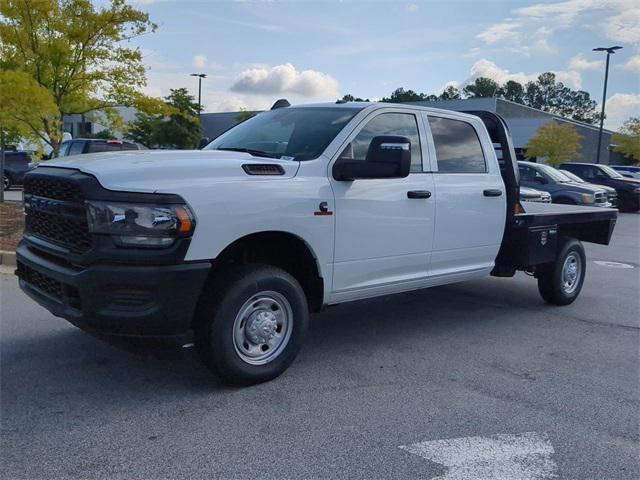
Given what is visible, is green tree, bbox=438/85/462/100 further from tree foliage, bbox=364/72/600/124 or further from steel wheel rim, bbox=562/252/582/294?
steel wheel rim, bbox=562/252/582/294

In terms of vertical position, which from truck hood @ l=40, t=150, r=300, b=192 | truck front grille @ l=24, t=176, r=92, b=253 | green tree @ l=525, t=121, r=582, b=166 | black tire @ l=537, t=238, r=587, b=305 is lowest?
black tire @ l=537, t=238, r=587, b=305

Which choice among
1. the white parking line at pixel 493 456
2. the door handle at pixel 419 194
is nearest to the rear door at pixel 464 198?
the door handle at pixel 419 194

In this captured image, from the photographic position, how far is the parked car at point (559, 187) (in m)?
16.9

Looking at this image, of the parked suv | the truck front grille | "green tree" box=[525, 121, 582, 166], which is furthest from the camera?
"green tree" box=[525, 121, 582, 166]

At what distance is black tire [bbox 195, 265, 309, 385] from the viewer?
3865mm

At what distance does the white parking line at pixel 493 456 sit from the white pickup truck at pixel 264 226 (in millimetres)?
1338

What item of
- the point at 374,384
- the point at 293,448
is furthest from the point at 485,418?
the point at 293,448

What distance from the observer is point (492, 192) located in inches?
226

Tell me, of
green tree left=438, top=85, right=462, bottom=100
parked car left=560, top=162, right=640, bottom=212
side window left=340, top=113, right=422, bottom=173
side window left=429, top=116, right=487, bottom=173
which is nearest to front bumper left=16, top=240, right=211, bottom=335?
side window left=340, top=113, right=422, bottom=173

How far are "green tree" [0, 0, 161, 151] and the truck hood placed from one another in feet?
28.0

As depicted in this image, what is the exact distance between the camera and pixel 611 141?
52344 mm

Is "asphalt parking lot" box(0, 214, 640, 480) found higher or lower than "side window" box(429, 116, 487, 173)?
lower

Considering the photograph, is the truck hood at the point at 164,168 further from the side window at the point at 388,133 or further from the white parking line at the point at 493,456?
the white parking line at the point at 493,456

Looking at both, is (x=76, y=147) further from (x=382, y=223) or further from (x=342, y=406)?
(x=342, y=406)
